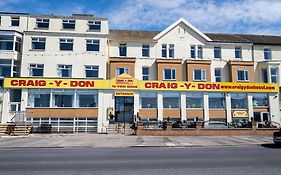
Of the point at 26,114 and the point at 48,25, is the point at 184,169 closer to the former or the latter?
the point at 26,114

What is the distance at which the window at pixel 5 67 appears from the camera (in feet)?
102

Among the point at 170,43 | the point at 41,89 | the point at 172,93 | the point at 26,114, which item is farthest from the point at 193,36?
the point at 26,114

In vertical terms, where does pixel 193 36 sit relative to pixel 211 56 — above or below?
above

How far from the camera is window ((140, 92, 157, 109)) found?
3222 centimetres

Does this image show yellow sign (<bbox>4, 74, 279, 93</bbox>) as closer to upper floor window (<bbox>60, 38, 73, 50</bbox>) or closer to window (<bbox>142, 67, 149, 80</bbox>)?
window (<bbox>142, 67, 149, 80</bbox>)

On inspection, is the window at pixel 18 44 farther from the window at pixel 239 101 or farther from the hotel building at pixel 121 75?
the window at pixel 239 101

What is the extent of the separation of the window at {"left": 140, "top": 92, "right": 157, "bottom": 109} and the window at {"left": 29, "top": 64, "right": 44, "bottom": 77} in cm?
1159

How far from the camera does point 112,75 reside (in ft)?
111

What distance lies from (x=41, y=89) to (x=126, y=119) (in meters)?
9.79

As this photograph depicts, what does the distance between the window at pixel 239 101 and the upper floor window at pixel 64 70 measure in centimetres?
1931

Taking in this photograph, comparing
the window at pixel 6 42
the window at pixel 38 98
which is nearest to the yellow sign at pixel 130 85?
the window at pixel 38 98

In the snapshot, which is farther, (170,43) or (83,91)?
(170,43)

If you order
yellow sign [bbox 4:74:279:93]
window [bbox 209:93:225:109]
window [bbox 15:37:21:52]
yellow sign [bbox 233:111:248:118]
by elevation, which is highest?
window [bbox 15:37:21:52]

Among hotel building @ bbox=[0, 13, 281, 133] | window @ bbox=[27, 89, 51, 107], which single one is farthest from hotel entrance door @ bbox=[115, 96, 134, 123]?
window @ bbox=[27, 89, 51, 107]
